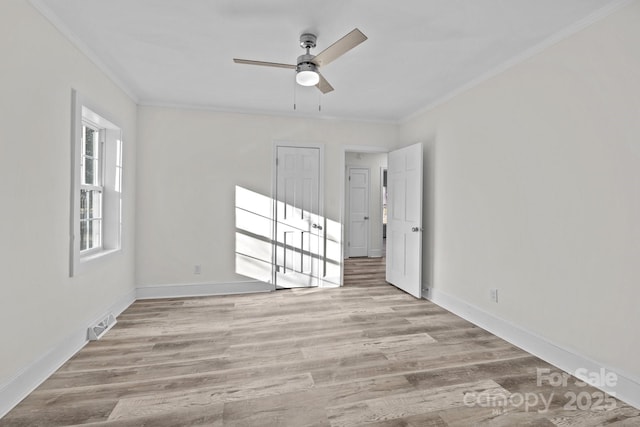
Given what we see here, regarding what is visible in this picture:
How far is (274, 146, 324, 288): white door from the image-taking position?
4.79 metres

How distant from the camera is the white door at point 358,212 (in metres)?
7.92

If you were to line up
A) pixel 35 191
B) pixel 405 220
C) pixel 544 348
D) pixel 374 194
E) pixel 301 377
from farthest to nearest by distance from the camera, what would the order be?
pixel 374 194 < pixel 405 220 < pixel 544 348 < pixel 301 377 < pixel 35 191

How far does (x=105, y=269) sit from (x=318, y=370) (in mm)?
2388

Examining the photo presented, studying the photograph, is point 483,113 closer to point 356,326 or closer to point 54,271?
point 356,326

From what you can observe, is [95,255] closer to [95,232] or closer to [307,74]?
[95,232]

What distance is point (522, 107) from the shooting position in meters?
2.94

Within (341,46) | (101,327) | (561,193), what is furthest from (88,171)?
(561,193)

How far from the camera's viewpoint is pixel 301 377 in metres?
2.41

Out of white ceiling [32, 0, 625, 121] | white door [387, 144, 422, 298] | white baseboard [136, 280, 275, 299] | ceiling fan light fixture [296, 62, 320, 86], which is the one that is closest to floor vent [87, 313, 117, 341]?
white baseboard [136, 280, 275, 299]

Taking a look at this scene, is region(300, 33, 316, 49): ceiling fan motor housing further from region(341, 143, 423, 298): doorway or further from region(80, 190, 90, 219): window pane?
region(80, 190, 90, 219): window pane

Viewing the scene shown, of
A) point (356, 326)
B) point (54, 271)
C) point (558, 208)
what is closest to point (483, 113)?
point (558, 208)

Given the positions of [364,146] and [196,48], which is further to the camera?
[364,146]

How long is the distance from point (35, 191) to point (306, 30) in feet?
7.23

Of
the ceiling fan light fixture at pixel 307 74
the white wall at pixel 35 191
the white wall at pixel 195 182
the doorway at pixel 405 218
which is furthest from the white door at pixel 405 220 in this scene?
the white wall at pixel 35 191
